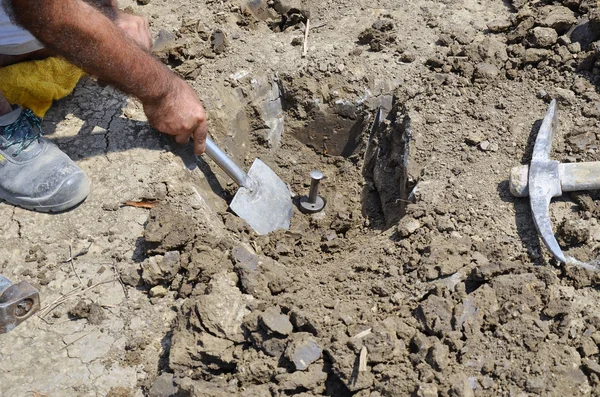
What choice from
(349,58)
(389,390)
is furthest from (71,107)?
(389,390)

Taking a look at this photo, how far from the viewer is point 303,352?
225 centimetres

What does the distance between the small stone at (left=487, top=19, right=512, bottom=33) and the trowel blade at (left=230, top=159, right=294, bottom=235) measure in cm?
164

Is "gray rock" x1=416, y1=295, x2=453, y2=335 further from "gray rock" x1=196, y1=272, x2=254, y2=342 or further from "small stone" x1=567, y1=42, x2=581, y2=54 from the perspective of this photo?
"small stone" x1=567, y1=42, x2=581, y2=54

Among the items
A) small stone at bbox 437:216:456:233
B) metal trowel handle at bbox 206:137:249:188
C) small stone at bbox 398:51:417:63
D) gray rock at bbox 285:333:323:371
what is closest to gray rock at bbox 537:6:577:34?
small stone at bbox 398:51:417:63

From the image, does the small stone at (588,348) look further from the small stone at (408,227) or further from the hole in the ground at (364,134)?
the hole in the ground at (364,134)

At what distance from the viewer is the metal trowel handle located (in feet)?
10.4

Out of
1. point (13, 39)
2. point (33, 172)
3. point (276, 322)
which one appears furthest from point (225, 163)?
point (13, 39)

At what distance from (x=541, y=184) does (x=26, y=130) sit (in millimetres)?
2551

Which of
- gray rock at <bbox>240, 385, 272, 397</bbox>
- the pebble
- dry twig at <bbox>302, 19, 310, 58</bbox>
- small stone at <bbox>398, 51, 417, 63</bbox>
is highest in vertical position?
small stone at <bbox>398, 51, 417, 63</bbox>

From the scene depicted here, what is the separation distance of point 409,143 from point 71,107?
1955 millimetres

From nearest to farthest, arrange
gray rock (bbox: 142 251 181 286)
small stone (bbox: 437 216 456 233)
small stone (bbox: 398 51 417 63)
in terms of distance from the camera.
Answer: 1. gray rock (bbox: 142 251 181 286)
2. small stone (bbox: 437 216 456 233)
3. small stone (bbox: 398 51 417 63)

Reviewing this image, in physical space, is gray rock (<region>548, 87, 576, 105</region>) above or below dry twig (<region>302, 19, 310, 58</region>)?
above

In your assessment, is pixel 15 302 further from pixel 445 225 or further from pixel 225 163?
pixel 445 225

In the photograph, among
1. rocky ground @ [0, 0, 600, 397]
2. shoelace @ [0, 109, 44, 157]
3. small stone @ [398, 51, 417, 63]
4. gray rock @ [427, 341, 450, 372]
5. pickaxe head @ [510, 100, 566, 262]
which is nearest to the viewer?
gray rock @ [427, 341, 450, 372]
